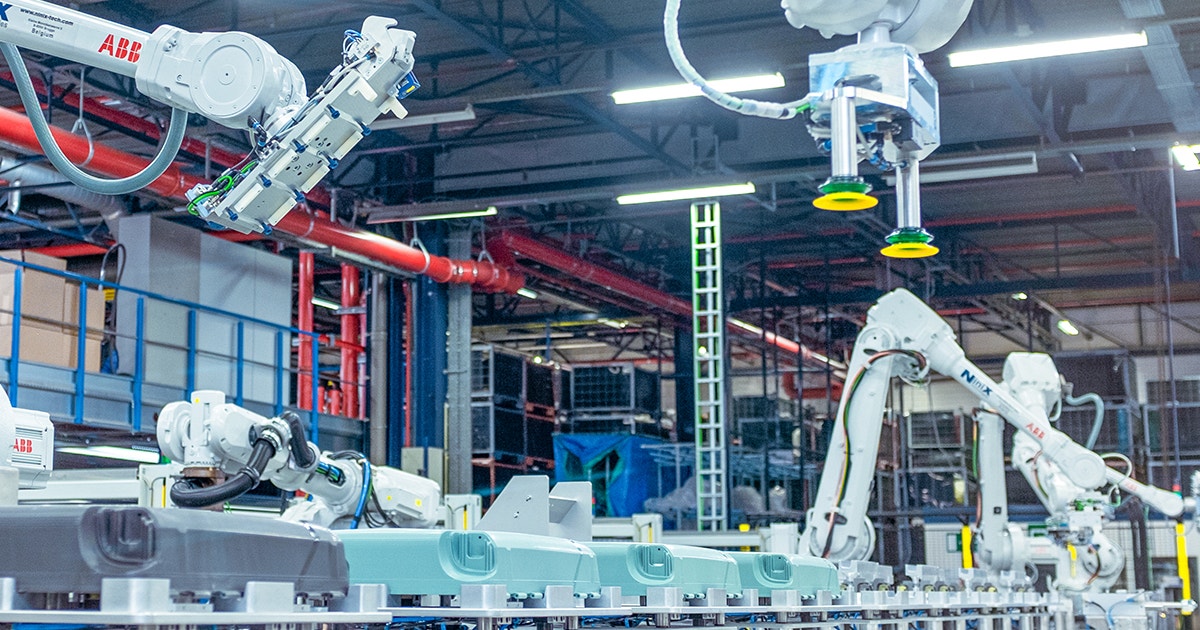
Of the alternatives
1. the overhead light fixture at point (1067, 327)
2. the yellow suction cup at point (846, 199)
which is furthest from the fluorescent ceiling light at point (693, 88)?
the overhead light fixture at point (1067, 327)

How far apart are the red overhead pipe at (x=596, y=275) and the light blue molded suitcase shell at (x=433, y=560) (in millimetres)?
14306

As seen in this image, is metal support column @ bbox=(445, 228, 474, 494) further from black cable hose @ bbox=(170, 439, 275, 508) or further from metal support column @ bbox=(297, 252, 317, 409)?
black cable hose @ bbox=(170, 439, 275, 508)

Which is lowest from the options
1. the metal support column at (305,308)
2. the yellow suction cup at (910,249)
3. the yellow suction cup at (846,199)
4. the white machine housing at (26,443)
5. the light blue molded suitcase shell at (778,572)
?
the light blue molded suitcase shell at (778,572)

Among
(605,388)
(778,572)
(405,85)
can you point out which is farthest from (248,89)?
(605,388)

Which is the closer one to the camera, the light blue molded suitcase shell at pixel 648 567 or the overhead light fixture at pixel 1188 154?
the light blue molded suitcase shell at pixel 648 567

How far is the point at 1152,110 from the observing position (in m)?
14.6

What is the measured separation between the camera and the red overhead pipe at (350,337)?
17906 mm

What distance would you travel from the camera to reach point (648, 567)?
209 inches

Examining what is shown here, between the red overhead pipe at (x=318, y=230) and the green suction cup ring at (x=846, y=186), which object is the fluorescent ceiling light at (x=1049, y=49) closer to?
the red overhead pipe at (x=318, y=230)

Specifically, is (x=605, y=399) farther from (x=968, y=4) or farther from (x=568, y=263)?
(x=968, y=4)

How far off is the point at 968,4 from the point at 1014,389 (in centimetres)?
1001

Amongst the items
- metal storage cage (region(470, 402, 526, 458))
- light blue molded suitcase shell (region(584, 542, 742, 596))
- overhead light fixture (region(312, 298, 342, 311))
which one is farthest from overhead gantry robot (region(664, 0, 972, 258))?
overhead light fixture (region(312, 298, 342, 311))

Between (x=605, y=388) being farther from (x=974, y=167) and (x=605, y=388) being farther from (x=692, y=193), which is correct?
(x=974, y=167)

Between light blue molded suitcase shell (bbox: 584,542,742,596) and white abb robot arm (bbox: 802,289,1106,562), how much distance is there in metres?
6.66
